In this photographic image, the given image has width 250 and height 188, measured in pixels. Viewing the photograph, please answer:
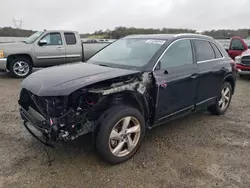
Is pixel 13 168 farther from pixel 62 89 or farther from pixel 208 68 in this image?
pixel 208 68

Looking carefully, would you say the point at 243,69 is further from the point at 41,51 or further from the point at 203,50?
the point at 41,51

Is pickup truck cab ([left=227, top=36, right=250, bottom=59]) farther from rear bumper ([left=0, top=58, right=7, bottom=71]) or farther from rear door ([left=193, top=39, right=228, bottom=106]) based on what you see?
rear bumper ([left=0, top=58, right=7, bottom=71])

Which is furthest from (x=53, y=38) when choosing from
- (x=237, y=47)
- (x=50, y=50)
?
(x=237, y=47)

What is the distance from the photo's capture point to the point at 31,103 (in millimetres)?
3277

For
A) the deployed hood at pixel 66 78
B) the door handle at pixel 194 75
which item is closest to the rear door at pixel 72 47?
the deployed hood at pixel 66 78

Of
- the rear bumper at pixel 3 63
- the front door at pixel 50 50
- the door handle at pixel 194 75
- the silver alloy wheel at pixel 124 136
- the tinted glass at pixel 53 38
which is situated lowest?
the silver alloy wheel at pixel 124 136

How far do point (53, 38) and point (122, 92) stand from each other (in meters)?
7.25

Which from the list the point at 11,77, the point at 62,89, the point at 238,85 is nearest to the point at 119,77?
the point at 62,89

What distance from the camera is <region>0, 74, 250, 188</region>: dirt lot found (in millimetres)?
2729

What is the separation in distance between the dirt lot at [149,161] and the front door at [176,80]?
1.75ft

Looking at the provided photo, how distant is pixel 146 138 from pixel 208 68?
5.69 feet

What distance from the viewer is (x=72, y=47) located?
31.7 feet

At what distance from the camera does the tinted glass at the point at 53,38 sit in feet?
30.0

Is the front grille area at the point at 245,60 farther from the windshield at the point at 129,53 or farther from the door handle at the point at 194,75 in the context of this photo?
the windshield at the point at 129,53
